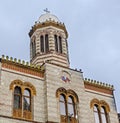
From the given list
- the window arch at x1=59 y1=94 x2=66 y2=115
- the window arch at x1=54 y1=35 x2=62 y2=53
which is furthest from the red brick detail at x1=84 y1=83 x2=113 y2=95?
the window arch at x1=54 y1=35 x2=62 y2=53

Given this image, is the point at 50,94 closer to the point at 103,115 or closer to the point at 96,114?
the point at 96,114

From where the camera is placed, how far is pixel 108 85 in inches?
1029

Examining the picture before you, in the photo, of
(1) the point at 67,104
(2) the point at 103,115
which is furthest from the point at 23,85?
(2) the point at 103,115

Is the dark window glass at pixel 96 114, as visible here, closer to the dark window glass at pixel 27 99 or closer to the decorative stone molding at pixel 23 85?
the decorative stone molding at pixel 23 85

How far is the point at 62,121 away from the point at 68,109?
4.27 ft

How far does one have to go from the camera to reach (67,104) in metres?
22.4

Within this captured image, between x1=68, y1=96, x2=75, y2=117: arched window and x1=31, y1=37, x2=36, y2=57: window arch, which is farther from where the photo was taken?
x1=31, y1=37, x2=36, y2=57: window arch

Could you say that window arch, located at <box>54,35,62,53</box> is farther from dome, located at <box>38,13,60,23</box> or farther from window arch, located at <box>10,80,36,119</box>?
window arch, located at <box>10,80,36,119</box>

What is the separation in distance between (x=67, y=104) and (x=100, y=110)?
3.55 metres

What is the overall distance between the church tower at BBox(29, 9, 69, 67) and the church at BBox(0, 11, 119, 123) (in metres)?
0.11

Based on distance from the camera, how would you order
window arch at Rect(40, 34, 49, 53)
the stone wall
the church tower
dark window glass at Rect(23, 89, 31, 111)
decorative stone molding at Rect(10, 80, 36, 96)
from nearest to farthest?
the stone wall < decorative stone molding at Rect(10, 80, 36, 96) < dark window glass at Rect(23, 89, 31, 111) < the church tower < window arch at Rect(40, 34, 49, 53)

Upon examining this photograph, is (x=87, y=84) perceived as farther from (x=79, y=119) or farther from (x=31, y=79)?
(x=31, y=79)

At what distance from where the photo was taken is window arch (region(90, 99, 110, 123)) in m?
23.9

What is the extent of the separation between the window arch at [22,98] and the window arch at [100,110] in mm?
5703
